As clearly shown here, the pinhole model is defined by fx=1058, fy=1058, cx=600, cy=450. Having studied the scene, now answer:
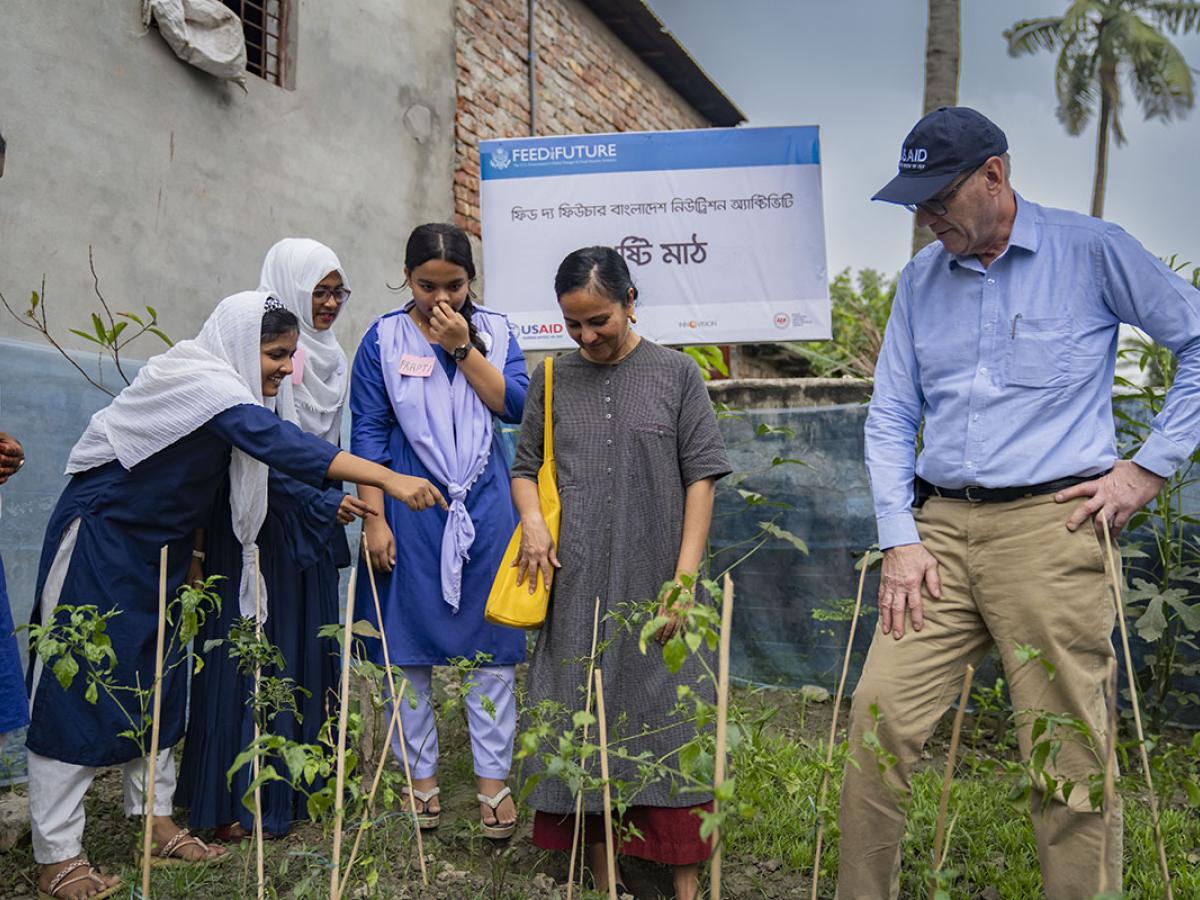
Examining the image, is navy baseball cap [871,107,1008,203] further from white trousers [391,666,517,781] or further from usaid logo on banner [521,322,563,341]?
usaid logo on banner [521,322,563,341]

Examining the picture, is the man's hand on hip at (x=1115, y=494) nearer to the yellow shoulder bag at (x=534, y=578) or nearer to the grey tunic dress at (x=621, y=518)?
the grey tunic dress at (x=621, y=518)

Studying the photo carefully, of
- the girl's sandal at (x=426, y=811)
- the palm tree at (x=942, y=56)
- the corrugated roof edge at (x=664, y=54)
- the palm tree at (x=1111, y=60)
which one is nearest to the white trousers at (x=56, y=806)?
the girl's sandal at (x=426, y=811)

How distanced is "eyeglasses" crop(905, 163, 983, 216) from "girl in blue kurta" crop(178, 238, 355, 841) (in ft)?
4.79

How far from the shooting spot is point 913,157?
2.09 metres

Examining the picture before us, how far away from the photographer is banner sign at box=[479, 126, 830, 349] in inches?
180

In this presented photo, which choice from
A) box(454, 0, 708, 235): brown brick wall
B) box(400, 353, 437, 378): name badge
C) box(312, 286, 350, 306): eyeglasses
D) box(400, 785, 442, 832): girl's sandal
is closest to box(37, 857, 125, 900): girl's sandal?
box(400, 785, 442, 832): girl's sandal

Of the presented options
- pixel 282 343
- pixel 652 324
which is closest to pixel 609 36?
pixel 652 324

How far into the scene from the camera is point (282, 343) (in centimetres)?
Result: 271

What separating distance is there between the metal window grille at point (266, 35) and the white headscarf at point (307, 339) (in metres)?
3.10

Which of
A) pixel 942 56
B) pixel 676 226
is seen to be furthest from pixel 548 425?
pixel 942 56

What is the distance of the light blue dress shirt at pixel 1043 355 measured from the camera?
2.02m

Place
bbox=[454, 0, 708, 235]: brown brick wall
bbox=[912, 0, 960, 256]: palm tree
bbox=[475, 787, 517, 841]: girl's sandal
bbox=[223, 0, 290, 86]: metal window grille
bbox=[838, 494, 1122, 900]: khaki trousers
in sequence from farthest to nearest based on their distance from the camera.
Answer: bbox=[454, 0, 708, 235]: brown brick wall < bbox=[912, 0, 960, 256]: palm tree < bbox=[223, 0, 290, 86]: metal window grille < bbox=[475, 787, 517, 841]: girl's sandal < bbox=[838, 494, 1122, 900]: khaki trousers

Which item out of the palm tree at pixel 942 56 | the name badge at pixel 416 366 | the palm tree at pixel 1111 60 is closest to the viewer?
the name badge at pixel 416 366

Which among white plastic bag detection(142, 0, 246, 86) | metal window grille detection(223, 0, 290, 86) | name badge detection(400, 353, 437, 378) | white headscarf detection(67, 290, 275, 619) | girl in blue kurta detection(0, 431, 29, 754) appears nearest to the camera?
girl in blue kurta detection(0, 431, 29, 754)
